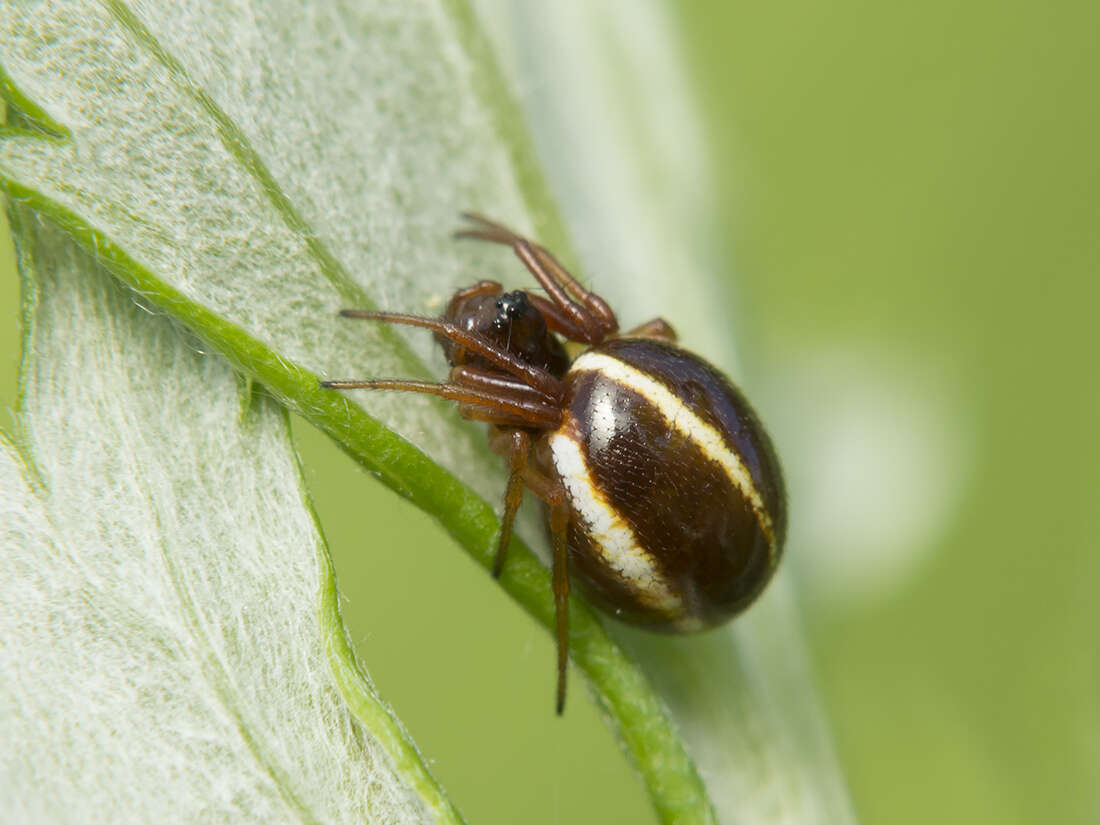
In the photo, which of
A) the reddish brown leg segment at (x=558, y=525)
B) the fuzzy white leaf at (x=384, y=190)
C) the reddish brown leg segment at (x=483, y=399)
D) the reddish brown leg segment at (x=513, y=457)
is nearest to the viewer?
the fuzzy white leaf at (x=384, y=190)

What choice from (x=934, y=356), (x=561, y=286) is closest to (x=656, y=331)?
(x=561, y=286)

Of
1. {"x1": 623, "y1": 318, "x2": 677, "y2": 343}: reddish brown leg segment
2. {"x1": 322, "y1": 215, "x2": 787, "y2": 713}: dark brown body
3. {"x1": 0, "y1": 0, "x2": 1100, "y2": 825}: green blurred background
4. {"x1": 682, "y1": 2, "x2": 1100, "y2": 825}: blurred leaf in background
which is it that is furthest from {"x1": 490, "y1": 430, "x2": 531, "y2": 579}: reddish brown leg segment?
{"x1": 682, "y1": 2, "x2": 1100, "y2": 825}: blurred leaf in background

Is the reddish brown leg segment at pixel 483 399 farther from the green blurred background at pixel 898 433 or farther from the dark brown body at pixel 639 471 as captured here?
the green blurred background at pixel 898 433

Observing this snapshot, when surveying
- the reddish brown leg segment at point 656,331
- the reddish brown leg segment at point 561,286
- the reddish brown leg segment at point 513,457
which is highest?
the reddish brown leg segment at point 561,286

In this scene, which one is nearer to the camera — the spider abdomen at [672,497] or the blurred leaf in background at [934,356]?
the spider abdomen at [672,497]

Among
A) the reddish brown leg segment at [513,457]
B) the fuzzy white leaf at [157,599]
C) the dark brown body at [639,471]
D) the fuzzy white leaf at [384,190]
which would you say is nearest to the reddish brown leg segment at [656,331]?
the dark brown body at [639,471]

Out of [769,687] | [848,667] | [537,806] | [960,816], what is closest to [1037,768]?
[960,816]
